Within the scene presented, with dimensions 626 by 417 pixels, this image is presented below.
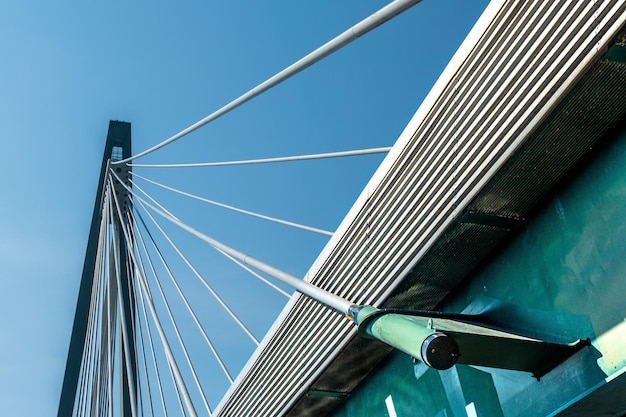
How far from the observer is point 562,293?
14.3 feet

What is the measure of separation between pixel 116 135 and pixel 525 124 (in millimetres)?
11310

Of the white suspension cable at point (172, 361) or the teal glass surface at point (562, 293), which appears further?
the white suspension cable at point (172, 361)

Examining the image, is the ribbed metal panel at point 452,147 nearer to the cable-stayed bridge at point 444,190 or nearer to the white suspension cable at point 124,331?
the cable-stayed bridge at point 444,190

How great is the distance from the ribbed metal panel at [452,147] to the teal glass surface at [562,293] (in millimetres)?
398

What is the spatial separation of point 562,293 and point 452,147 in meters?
1.05

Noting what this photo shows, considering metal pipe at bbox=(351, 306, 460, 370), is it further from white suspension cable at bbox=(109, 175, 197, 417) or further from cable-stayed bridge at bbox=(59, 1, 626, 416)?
white suspension cable at bbox=(109, 175, 197, 417)

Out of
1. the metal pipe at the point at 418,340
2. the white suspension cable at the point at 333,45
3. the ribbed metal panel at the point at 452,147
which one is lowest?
the metal pipe at the point at 418,340

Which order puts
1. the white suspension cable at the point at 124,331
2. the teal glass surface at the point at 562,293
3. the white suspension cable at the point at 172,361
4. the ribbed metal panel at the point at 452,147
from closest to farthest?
the ribbed metal panel at the point at 452,147
the teal glass surface at the point at 562,293
the white suspension cable at the point at 172,361
the white suspension cable at the point at 124,331

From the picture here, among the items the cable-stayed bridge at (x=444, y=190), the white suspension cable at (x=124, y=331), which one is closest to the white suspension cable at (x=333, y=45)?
the cable-stayed bridge at (x=444, y=190)

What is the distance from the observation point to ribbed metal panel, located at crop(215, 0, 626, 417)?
391 cm

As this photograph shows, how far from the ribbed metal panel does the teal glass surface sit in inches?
15.7

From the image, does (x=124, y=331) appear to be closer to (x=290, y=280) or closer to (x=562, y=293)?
(x=290, y=280)

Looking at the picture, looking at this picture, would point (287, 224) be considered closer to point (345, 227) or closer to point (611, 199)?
point (345, 227)

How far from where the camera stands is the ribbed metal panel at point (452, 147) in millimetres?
3910
